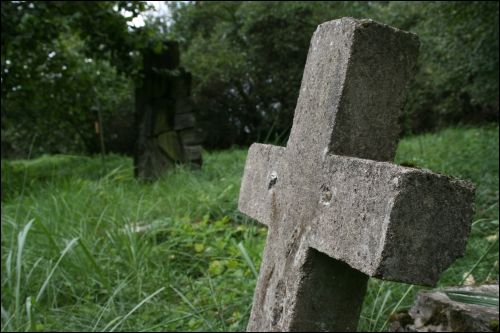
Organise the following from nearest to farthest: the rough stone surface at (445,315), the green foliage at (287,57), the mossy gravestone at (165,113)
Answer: the rough stone surface at (445,315) < the mossy gravestone at (165,113) < the green foliage at (287,57)

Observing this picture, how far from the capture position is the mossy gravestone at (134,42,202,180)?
7656mm

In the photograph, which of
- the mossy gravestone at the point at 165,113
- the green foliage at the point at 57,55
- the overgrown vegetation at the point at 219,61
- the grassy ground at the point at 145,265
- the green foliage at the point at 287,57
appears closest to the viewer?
the grassy ground at the point at 145,265

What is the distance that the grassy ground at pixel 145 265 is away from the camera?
8.35ft

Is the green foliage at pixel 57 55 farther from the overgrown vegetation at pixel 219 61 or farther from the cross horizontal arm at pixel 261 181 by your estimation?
the cross horizontal arm at pixel 261 181

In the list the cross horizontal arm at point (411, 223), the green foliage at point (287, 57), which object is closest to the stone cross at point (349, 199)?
the cross horizontal arm at point (411, 223)

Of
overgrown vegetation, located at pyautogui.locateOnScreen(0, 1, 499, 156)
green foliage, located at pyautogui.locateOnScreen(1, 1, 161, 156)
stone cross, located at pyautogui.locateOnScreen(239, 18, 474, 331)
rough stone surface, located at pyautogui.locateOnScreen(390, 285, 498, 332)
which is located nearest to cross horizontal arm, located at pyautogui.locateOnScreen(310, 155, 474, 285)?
stone cross, located at pyautogui.locateOnScreen(239, 18, 474, 331)

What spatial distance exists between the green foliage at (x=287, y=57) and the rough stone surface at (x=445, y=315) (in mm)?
6017

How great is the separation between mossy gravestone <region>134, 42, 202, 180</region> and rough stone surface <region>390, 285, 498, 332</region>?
562 centimetres

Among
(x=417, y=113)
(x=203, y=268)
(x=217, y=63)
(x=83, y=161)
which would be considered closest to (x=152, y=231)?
(x=203, y=268)

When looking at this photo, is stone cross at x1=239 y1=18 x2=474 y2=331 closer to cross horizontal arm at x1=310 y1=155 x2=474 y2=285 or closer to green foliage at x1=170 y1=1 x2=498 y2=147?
cross horizontal arm at x1=310 y1=155 x2=474 y2=285

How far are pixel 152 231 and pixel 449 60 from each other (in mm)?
8546

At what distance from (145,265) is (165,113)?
4.90 meters

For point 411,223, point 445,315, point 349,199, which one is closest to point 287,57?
point 445,315

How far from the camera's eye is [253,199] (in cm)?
195
